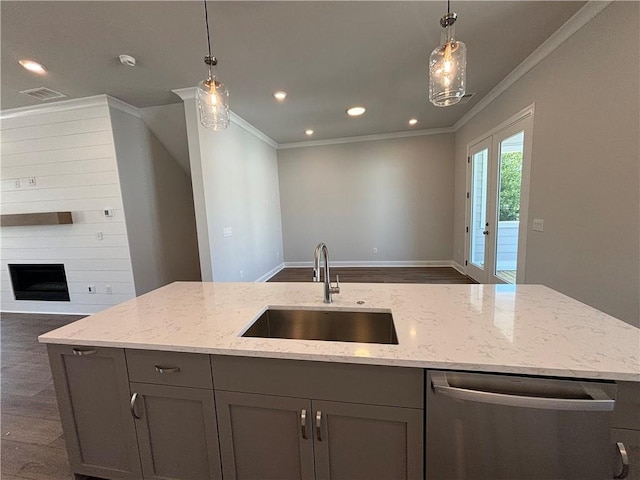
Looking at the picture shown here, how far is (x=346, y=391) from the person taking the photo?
0.97 metres

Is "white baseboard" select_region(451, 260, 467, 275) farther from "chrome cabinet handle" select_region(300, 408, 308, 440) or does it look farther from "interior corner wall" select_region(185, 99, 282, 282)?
"chrome cabinet handle" select_region(300, 408, 308, 440)

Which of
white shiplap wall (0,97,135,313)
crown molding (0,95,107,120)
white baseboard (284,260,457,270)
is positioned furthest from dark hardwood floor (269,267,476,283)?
crown molding (0,95,107,120)

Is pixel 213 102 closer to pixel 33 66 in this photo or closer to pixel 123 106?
pixel 33 66

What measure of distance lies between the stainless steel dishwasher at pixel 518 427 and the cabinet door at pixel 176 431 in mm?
879

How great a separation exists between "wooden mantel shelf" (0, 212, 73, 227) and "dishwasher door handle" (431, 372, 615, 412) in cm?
475

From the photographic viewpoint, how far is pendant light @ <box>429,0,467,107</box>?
1393mm

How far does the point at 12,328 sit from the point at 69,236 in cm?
136

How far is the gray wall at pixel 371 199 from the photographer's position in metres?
5.52

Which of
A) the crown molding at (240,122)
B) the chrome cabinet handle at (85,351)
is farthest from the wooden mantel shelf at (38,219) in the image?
the chrome cabinet handle at (85,351)

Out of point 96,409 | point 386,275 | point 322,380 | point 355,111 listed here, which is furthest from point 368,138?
point 96,409

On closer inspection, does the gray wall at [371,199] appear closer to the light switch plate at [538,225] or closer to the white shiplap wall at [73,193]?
the light switch plate at [538,225]

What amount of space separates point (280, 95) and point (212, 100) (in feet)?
6.06

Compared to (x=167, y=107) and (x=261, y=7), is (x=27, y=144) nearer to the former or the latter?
(x=167, y=107)

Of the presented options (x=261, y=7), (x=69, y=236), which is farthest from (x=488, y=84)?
(x=69, y=236)
